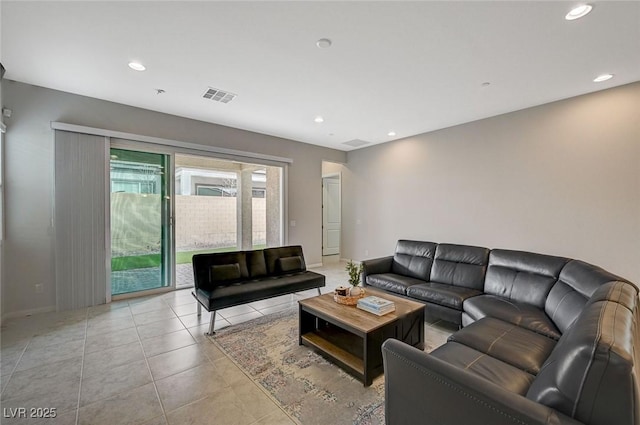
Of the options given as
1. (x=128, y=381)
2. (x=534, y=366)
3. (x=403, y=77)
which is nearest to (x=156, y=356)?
(x=128, y=381)

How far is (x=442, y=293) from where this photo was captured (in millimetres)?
3080

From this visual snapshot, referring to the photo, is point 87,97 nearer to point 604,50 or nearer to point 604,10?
point 604,10

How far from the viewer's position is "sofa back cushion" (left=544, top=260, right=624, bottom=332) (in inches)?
77.4

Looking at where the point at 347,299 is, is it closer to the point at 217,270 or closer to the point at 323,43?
the point at 217,270

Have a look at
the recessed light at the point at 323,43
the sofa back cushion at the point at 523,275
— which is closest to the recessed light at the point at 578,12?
the recessed light at the point at 323,43

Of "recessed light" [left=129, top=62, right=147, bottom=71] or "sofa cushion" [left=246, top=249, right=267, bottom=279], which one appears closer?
"recessed light" [left=129, top=62, right=147, bottom=71]

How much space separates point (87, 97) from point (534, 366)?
5.62 meters

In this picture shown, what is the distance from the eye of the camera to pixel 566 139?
148 inches

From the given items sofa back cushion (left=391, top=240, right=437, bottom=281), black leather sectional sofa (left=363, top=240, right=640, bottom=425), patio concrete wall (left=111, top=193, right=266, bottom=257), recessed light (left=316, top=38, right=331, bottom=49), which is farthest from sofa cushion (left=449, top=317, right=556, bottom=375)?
patio concrete wall (left=111, top=193, right=266, bottom=257)

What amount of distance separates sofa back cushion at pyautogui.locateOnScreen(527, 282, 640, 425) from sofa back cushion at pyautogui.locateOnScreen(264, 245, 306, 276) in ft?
10.5

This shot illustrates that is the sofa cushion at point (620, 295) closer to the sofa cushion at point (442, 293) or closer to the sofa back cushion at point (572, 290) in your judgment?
the sofa back cushion at point (572, 290)

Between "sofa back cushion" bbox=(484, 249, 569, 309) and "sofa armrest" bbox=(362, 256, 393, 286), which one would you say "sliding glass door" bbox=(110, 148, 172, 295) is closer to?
"sofa armrest" bbox=(362, 256, 393, 286)

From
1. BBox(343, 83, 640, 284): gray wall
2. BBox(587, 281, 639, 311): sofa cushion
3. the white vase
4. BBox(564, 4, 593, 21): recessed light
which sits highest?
BBox(564, 4, 593, 21): recessed light

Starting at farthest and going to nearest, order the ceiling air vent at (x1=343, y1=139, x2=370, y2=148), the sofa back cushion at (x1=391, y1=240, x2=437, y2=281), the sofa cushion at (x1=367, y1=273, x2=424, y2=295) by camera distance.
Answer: the ceiling air vent at (x1=343, y1=139, x2=370, y2=148) < the sofa back cushion at (x1=391, y1=240, x2=437, y2=281) < the sofa cushion at (x1=367, y1=273, x2=424, y2=295)
